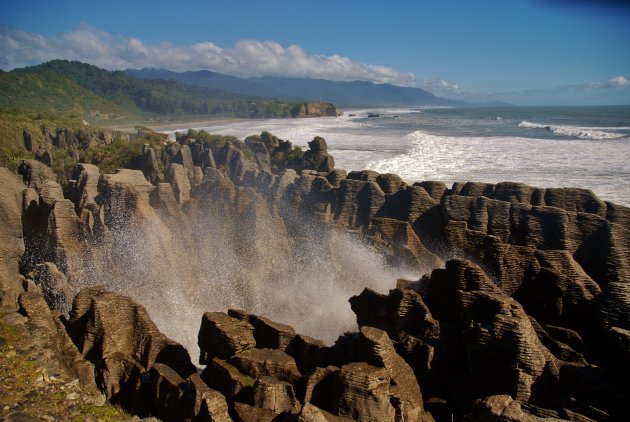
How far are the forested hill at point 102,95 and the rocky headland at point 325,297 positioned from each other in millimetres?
59606

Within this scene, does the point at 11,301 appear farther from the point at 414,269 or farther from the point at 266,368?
the point at 414,269

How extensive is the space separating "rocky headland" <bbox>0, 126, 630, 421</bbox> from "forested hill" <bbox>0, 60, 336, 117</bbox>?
5961cm

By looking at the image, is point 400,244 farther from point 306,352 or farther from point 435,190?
point 306,352

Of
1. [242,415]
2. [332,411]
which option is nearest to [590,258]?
[332,411]

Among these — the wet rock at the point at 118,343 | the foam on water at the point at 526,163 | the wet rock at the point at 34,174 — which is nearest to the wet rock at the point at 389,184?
the wet rock at the point at 118,343

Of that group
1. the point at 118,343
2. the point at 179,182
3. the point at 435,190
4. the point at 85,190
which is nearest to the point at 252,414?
the point at 118,343

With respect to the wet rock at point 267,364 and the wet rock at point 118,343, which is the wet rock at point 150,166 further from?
the wet rock at point 267,364

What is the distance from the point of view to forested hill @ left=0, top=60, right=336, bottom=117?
Answer: 75562 millimetres

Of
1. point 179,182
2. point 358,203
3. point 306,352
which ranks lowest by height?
point 306,352

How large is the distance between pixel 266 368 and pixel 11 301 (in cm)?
491

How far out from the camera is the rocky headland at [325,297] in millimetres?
6379

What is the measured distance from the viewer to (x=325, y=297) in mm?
11414

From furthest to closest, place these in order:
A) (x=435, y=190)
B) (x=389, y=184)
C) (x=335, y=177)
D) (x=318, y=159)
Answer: (x=318, y=159), (x=335, y=177), (x=389, y=184), (x=435, y=190)

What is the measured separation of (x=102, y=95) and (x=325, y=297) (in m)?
140
